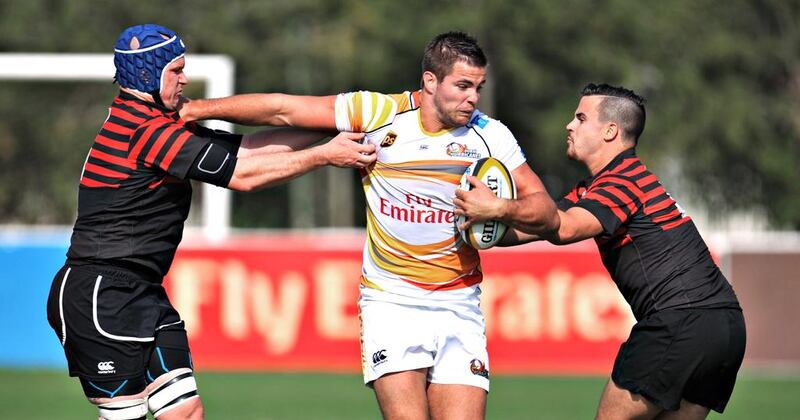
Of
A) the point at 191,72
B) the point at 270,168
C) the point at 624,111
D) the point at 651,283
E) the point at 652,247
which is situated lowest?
the point at 651,283

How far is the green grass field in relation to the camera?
38.3 ft

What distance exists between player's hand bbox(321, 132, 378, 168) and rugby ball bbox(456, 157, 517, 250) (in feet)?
1.72

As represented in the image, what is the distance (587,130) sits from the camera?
688cm

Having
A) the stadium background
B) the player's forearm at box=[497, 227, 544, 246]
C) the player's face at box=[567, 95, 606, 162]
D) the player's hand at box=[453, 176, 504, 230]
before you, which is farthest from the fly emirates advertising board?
the player's hand at box=[453, 176, 504, 230]

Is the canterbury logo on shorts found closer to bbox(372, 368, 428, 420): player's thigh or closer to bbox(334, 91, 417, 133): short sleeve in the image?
bbox(372, 368, 428, 420): player's thigh

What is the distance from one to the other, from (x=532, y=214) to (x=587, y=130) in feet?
2.75

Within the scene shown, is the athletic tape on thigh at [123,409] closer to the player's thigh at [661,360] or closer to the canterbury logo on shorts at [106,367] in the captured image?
the canterbury logo on shorts at [106,367]

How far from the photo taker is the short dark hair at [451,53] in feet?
21.4

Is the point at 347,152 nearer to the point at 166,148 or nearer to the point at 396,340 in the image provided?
the point at 166,148

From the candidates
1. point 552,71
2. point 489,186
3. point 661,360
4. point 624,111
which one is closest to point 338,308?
point 624,111

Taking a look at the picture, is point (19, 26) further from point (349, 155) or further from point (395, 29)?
point (349, 155)

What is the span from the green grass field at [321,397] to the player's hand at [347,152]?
5.29 metres

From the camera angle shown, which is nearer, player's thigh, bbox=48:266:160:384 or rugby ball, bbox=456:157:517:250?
rugby ball, bbox=456:157:517:250

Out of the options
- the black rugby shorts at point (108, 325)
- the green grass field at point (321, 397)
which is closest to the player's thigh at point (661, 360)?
the black rugby shorts at point (108, 325)
